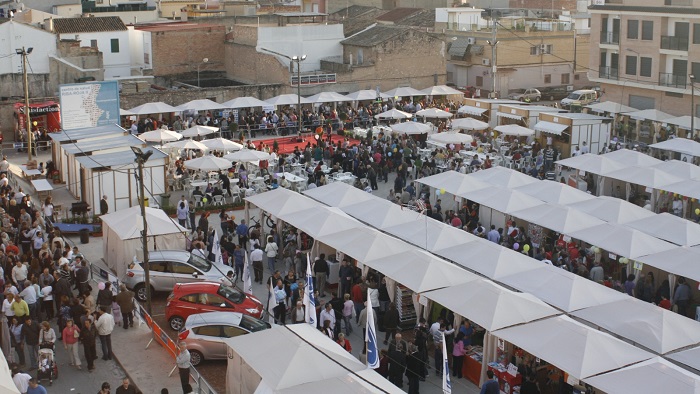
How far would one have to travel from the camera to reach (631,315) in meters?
20.0

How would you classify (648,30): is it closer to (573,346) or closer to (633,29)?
(633,29)

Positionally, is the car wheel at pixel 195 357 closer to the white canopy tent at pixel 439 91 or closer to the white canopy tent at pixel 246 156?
the white canopy tent at pixel 246 156

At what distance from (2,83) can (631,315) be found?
38.6m

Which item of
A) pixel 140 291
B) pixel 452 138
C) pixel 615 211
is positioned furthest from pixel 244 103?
pixel 615 211

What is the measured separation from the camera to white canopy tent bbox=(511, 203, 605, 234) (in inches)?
1041

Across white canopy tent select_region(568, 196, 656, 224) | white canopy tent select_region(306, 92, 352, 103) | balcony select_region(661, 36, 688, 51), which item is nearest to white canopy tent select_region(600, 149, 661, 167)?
white canopy tent select_region(568, 196, 656, 224)

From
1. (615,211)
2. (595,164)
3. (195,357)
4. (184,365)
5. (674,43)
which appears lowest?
(195,357)

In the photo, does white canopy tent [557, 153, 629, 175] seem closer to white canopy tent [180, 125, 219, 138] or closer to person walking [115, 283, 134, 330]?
white canopy tent [180, 125, 219, 138]

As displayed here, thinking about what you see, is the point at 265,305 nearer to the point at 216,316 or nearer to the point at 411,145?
the point at 216,316

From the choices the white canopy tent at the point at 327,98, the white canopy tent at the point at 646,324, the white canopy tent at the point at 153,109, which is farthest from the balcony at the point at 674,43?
the white canopy tent at the point at 646,324

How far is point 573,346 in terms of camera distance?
59.9 feet

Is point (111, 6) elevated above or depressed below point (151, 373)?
above

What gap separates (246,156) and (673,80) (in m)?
22.1

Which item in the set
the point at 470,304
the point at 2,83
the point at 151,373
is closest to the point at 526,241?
the point at 470,304
